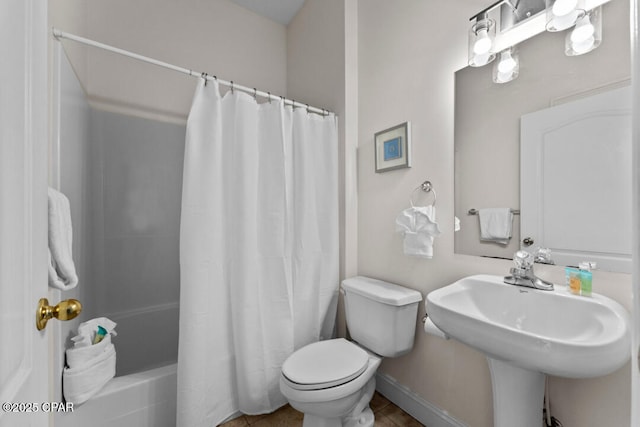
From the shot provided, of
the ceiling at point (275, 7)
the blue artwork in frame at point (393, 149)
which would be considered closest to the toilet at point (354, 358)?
Result: the blue artwork in frame at point (393, 149)

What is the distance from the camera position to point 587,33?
91 centimetres

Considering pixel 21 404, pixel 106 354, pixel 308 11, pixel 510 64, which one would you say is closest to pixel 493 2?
pixel 510 64

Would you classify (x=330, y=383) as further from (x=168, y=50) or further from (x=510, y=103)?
(x=168, y=50)

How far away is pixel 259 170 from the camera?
5.19ft

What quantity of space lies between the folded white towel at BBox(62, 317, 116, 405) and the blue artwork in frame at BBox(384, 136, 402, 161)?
1695 mm

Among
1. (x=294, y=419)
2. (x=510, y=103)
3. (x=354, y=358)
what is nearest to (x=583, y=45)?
(x=510, y=103)

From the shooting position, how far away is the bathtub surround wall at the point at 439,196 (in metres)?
0.95

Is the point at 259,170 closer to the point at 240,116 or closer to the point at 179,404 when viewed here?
the point at 240,116

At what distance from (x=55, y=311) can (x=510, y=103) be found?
5.35 ft

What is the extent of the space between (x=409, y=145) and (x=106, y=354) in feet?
5.82

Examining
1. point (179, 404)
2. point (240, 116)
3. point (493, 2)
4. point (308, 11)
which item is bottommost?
point (179, 404)

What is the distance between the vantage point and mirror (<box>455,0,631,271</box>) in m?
0.88

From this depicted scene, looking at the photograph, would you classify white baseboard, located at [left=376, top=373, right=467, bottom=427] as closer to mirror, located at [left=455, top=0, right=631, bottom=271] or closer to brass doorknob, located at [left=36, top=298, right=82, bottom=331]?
mirror, located at [left=455, top=0, right=631, bottom=271]

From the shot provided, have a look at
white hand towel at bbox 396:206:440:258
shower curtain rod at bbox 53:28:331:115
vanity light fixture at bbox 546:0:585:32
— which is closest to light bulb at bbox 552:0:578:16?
vanity light fixture at bbox 546:0:585:32
